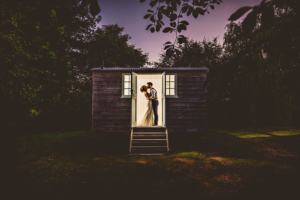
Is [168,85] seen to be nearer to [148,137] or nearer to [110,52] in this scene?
[148,137]

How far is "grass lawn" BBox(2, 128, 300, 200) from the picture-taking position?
3312 millimetres

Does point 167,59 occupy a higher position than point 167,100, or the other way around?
point 167,59

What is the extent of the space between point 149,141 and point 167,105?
2756 millimetres

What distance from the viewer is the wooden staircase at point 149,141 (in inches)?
251

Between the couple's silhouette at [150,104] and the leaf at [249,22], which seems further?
the couple's silhouette at [150,104]

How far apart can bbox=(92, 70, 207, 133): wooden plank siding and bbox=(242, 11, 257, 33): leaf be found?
7.74 metres

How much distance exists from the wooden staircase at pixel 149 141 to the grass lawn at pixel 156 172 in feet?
1.23

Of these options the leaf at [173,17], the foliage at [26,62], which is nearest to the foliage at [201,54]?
the foliage at [26,62]

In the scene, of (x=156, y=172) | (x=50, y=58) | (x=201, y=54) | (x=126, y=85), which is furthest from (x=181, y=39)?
(x=201, y=54)

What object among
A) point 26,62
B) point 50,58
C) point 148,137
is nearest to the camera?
point 148,137

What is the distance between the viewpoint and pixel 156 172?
4.41 m

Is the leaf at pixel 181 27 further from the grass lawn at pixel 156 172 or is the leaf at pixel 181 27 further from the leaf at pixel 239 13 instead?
the grass lawn at pixel 156 172

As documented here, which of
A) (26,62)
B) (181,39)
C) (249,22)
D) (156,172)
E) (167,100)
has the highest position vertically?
(26,62)

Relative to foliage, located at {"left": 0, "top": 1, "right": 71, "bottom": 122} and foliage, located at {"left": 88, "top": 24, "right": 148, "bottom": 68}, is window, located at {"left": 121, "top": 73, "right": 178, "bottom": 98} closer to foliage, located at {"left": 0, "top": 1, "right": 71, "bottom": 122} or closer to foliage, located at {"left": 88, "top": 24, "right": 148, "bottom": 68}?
foliage, located at {"left": 0, "top": 1, "right": 71, "bottom": 122}
